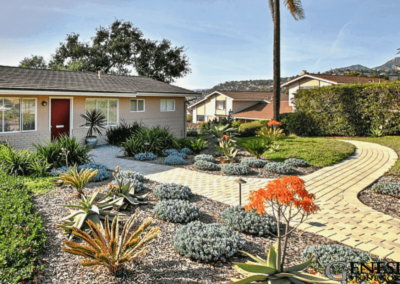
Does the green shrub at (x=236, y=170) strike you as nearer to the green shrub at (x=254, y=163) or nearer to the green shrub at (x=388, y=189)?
the green shrub at (x=254, y=163)

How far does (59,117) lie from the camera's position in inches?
555

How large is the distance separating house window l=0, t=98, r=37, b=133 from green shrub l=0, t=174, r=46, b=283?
7.99 metres

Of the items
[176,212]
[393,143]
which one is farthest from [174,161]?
[393,143]

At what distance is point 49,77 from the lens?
50.4ft

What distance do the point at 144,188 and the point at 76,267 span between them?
3.60 m

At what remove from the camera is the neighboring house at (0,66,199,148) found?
12.4m

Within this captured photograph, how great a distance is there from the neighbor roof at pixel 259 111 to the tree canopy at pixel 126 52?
9.63m

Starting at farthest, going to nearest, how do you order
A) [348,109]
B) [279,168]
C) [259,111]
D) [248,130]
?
[259,111] < [248,130] < [348,109] < [279,168]

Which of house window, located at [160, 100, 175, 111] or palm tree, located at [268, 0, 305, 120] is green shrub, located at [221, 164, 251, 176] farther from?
house window, located at [160, 100, 175, 111]

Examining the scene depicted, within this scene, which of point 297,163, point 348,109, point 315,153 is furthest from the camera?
point 348,109

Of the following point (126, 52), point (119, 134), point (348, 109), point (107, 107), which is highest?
point (126, 52)

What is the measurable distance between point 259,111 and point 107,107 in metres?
24.7

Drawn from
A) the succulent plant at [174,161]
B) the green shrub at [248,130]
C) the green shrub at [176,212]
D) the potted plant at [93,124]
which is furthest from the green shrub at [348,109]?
the green shrub at [176,212]

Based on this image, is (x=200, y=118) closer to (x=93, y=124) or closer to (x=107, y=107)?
(x=107, y=107)
